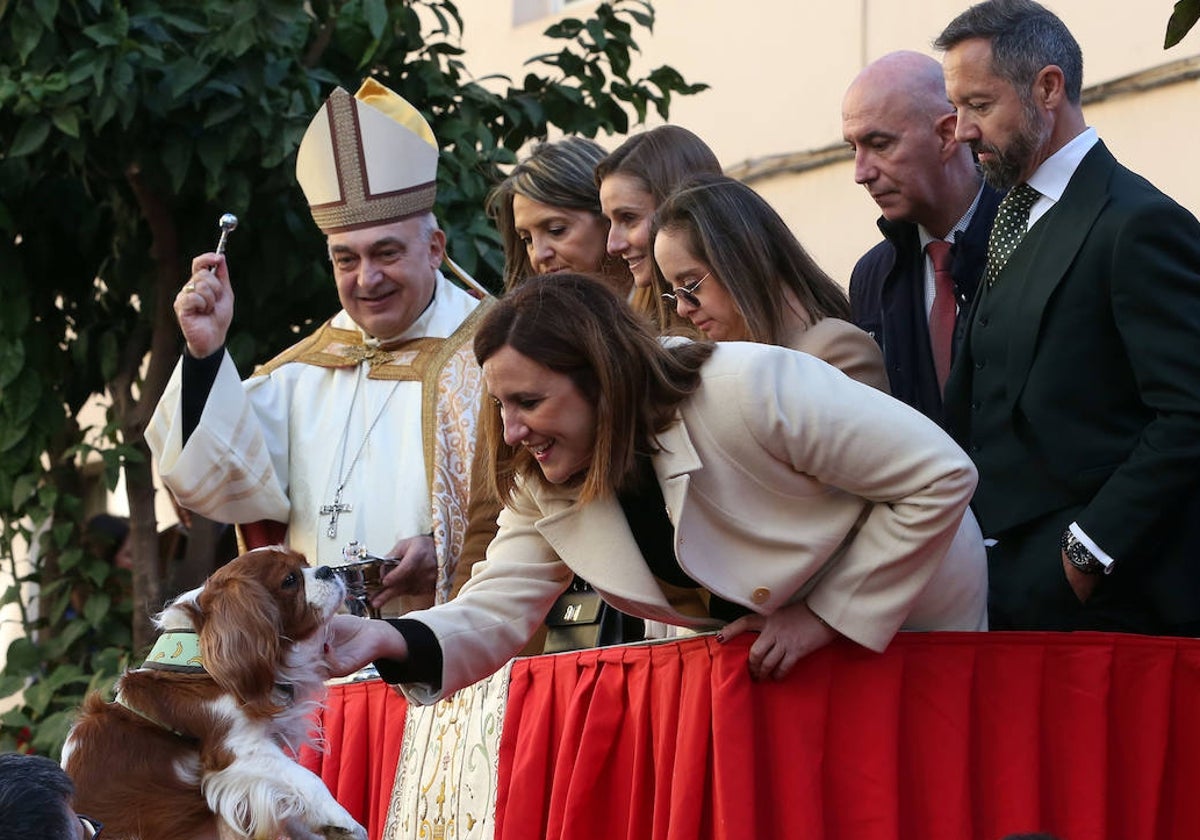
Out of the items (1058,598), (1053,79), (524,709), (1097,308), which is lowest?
(524,709)

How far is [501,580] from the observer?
15.8ft

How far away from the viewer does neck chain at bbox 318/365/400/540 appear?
20.8ft

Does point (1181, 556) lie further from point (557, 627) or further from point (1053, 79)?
point (557, 627)

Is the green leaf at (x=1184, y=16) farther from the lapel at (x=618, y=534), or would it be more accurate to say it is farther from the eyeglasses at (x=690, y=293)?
the eyeglasses at (x=690, y=293)

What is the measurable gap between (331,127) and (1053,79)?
2.81m

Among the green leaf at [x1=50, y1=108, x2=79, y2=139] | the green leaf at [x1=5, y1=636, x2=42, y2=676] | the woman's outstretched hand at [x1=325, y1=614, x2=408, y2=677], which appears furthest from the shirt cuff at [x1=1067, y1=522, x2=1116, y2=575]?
the green leaf at [x1=5, y1=636, x2=42, y2=676]

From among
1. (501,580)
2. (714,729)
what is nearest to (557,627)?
(501,580)

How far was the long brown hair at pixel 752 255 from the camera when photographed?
4961 millimetres

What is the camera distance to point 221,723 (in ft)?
16.9

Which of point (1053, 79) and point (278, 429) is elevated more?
point (1053, 79)

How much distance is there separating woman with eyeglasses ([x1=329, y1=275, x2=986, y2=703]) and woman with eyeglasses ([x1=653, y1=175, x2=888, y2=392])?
0.57m

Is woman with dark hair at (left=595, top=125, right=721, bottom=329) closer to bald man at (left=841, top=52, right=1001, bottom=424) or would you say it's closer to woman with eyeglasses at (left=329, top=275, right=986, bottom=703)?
bald man at (left=841, top=52, right=1001, bottom=424)

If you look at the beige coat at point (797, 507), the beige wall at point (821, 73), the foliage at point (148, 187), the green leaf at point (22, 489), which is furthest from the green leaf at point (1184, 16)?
the green leaf at point (22, 489)

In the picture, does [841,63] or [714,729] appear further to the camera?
[841,63]
